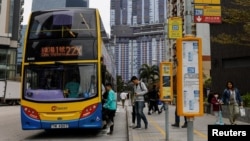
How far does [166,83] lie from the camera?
11.9 m

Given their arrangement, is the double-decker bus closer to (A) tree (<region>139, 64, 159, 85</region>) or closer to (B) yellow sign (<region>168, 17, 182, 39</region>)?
(B) yellow sign (<region>168, 17, 182, 39</region>)

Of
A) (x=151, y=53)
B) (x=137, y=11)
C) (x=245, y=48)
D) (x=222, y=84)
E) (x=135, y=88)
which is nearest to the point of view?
(x=135, y=88)

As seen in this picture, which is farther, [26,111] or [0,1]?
[0,1]

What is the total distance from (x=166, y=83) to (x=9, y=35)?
78353mm

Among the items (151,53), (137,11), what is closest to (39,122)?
(151,53)

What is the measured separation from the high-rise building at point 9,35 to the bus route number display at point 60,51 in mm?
70294

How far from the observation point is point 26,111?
497 inches

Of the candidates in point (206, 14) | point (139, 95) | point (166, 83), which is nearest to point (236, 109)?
point (166, 83)

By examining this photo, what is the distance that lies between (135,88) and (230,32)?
17.2 m

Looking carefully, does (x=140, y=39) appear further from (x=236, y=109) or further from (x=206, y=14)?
(x=206, y=14)

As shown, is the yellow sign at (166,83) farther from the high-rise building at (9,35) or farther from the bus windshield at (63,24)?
the high-rise building at (9,35)

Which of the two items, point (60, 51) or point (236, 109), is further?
point (236, 109)

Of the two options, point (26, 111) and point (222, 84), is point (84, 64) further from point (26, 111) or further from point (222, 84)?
point (222, 84)

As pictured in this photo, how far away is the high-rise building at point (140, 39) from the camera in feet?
209
